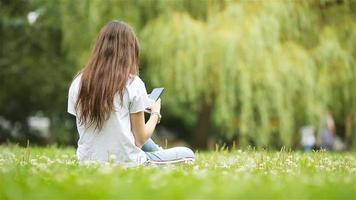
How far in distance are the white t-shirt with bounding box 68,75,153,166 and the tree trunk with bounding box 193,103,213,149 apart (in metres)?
10.6

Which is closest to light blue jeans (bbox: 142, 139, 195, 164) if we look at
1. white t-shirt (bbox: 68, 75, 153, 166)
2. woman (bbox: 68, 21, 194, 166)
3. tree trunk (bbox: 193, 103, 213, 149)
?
woman (bbox: 68, 21, 194, 166)

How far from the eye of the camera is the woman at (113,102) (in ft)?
18.4

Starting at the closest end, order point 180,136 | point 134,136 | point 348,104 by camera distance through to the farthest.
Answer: point 134,136
point 348,104
point 180,136

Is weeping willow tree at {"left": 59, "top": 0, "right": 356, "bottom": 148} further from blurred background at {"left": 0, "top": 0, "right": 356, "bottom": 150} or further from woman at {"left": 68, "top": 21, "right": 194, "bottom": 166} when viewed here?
woman at {"left": 68, "top": 21, "right": 194, "bottom": 166}

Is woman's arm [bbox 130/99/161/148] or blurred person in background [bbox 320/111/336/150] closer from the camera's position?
woman's arm [bbox 130/99/161/148]

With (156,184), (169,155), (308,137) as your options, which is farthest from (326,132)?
(156,184)

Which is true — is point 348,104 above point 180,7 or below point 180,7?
below

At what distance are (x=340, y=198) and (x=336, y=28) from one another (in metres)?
11.2

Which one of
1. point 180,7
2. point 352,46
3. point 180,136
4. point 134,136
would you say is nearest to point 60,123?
point 180,136

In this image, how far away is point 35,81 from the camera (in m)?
20.0

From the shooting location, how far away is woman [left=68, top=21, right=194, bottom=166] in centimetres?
561

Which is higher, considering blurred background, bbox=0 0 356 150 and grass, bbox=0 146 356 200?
blurred background, bbox=0 0 356 150

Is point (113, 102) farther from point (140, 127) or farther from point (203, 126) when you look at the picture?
point (203, 126)

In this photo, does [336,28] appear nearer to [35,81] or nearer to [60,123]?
[35,81]
